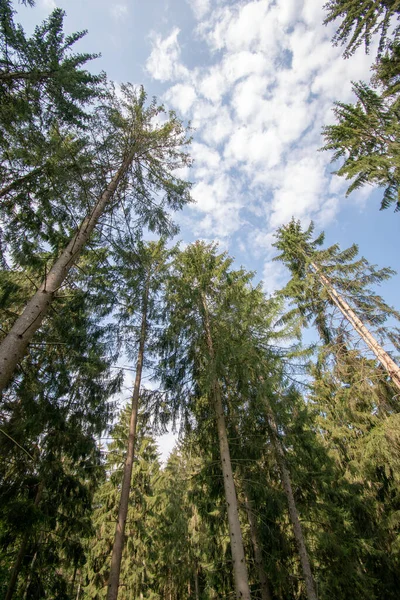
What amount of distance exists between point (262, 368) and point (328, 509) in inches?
212

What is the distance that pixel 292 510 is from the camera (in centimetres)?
744

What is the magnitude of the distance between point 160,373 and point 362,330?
7.84 metres

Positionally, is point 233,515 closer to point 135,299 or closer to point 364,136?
point 135,299

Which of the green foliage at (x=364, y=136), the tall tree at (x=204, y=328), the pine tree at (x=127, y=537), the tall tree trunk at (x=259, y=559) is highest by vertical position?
the green foliage at (x=364, y=136)

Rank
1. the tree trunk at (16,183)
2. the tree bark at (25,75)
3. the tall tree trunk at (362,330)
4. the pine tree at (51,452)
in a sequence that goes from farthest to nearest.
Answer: the tall tree trunk at (362,330) → the tree trunk at (16,183) → the pine tree at (51,452) → the tree bark at (25,75)

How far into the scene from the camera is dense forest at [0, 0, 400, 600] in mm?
6273

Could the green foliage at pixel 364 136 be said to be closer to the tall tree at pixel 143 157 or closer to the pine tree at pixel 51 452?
the tall tree at pixel 143 157

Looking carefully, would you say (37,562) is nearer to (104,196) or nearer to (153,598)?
(153,598)

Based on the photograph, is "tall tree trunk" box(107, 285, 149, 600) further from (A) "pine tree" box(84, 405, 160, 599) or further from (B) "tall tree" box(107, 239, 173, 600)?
(A) "pine tree" box(84, 405, 160, 599)

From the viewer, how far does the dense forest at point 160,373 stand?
6273 millimetres

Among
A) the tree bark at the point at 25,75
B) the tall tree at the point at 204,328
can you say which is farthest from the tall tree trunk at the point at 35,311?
the tall tree at the point at 204,328

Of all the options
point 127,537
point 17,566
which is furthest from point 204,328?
point 127,537

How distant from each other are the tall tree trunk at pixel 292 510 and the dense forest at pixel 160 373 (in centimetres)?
5

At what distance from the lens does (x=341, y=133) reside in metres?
11.0
